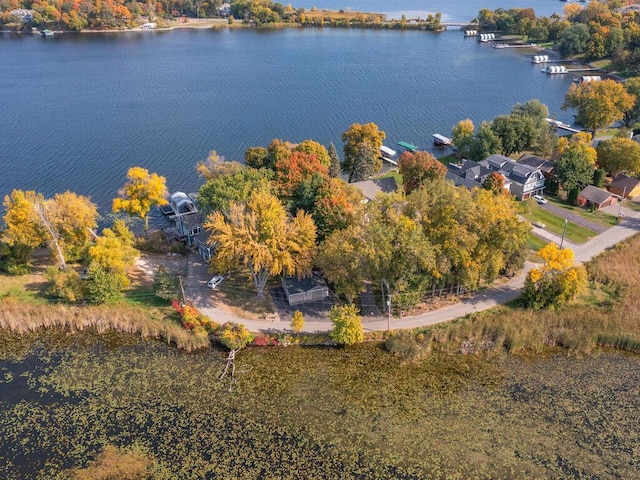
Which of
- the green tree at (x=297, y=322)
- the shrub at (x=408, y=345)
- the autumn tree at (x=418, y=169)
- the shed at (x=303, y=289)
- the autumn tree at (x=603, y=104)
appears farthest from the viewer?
the autumn tree at (x=603, y=104)

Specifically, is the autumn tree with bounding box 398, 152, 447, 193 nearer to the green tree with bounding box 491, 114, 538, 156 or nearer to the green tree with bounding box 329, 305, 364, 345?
the green tree with bounding box 491, 114, 538, 156

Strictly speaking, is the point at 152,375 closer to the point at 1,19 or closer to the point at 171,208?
the point at 171,208

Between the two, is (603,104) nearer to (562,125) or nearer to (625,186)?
(562,125)

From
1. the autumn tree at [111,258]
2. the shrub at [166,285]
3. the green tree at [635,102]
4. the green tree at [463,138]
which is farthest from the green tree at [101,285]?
the green tree at [635,102]

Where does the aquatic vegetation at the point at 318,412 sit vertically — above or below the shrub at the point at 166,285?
below

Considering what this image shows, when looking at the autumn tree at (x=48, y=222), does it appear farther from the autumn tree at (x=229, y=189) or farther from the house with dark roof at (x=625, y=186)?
the house with dark roof at (x=625, y=186)

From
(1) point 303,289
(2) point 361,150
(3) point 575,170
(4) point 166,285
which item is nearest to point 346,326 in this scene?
(1) point 303,289

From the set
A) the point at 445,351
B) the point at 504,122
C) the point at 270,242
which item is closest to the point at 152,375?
the point at 270,242
